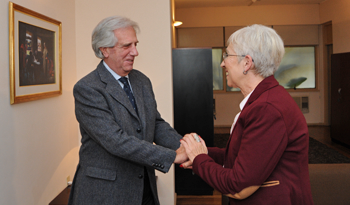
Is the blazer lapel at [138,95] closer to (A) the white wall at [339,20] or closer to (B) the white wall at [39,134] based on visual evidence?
(B) the white wall at [39,134]

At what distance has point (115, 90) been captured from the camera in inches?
66.2

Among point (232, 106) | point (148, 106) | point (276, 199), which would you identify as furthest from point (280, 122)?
point (232, 106)

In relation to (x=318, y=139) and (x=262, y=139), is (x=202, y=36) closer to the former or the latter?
(x=318, y=139)

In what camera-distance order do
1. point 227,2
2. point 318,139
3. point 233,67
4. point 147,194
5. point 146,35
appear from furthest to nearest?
point 227,2, point 318,139, point 146,35, point 147,194, point 233,67

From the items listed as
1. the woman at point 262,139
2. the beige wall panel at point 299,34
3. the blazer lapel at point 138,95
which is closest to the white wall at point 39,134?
the blazer lapel at point 138,95

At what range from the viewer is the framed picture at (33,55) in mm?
2242

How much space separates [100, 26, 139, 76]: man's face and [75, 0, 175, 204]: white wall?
146 centimetres

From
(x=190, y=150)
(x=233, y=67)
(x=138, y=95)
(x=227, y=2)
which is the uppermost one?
(x=227, y=2)

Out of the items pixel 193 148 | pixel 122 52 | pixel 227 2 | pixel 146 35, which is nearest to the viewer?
pixel 193 148

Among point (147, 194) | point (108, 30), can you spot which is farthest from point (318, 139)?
point (108, 30)

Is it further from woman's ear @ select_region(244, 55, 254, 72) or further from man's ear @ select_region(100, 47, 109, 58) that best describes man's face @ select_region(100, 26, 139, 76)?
woman's ear @ select_region(244, 55, 254, 72)

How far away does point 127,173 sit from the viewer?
1.70m

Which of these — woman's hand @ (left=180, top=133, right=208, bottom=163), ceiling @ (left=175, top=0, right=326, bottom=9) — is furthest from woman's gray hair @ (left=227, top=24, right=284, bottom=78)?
ceiling @ (left=175, top=0, right=326, bottom=9)

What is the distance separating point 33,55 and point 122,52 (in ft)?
3.85
